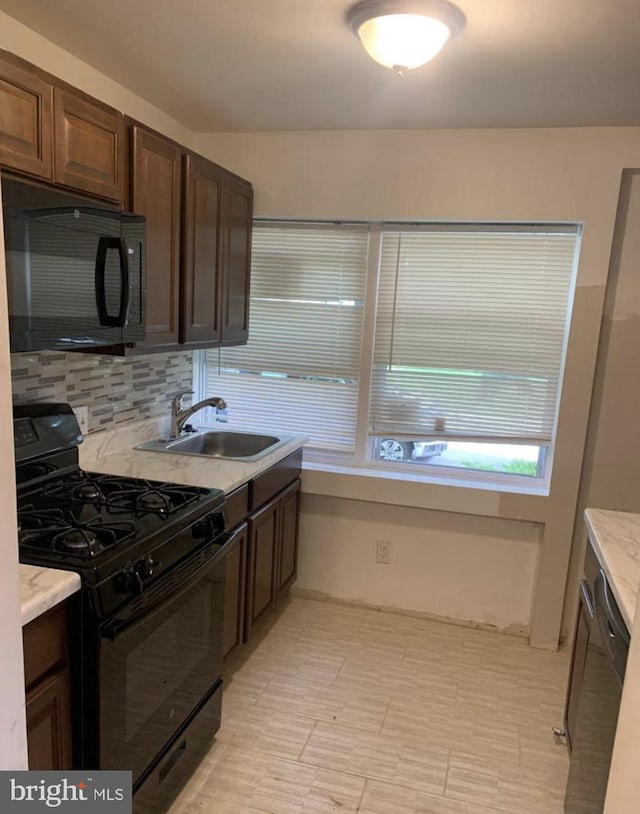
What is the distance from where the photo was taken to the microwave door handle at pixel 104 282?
175 cm

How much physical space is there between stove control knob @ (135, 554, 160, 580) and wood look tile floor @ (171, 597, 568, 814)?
34.0 inches

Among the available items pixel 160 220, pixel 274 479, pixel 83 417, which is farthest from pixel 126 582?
pixel 160 220

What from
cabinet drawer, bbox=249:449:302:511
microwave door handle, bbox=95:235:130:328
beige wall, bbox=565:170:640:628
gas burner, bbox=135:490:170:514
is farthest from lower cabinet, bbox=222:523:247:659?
beige wall, bbox=565:170:640:628

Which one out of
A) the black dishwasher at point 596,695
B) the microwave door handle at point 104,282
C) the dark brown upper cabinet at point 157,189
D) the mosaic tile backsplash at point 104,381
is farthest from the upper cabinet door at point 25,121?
the black dishwasher at point 596,695

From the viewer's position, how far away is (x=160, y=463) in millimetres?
2412

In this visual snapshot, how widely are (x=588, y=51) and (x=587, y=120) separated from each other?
0.70 metres

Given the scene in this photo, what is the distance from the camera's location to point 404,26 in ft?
5.42

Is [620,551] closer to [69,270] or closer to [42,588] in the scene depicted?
[42,588]

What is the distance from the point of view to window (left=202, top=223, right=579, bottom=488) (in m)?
2.86

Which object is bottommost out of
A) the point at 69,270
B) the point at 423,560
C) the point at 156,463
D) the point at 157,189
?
the point at 423,560

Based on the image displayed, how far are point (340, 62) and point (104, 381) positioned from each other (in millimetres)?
1545

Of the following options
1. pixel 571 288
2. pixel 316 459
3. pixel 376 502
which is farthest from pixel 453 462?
pixel 571 288

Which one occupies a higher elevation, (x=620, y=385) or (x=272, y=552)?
(x=620, y=385)

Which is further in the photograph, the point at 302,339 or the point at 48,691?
the point at 302,339
